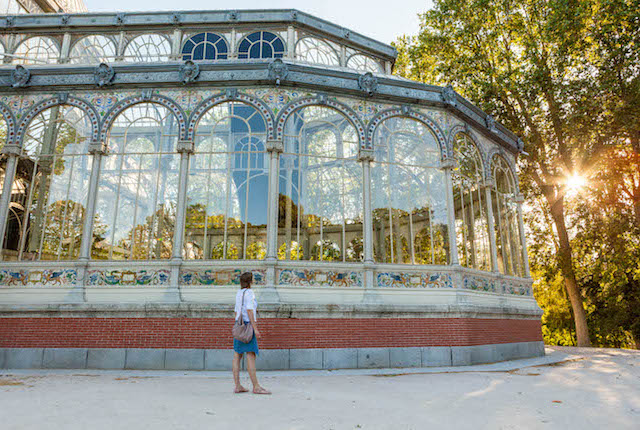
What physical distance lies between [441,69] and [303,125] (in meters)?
12.7

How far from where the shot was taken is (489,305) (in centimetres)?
1162

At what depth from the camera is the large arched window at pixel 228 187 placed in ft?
33.6

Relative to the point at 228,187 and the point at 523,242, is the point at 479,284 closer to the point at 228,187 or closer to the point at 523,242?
the point at 523,242

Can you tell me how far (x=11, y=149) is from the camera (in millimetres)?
10727

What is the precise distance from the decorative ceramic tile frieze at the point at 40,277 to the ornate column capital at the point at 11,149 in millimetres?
2914

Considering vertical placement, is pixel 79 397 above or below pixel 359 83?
below

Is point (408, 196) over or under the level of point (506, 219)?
over

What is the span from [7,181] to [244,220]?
19.1 ft

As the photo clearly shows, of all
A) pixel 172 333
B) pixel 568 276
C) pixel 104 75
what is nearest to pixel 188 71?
pixel 104 75

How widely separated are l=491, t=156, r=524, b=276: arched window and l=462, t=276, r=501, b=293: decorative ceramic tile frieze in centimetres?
107

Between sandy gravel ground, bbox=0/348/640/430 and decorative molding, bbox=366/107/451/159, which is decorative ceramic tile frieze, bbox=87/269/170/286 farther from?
decorative molding, bbox=366/107/451/159

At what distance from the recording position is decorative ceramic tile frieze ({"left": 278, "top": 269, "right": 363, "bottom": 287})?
32.8 feet

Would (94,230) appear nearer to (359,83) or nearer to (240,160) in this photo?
(240,160)

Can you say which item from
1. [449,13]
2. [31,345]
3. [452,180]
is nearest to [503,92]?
[449,13]
